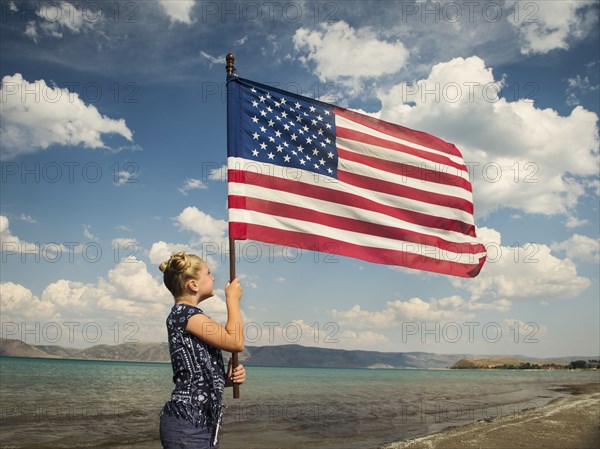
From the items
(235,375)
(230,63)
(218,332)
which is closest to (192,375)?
(218,332)

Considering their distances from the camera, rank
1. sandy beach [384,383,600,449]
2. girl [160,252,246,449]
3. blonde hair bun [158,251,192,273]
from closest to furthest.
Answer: girl [160,252,246,449]
blonde hair bun [158,251,192,273]
sandy beach [384,383,600,449]

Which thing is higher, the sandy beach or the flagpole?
the flagpole

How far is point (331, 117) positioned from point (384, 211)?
5.47ft

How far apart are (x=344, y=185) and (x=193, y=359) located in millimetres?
4127

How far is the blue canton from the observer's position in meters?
6.28

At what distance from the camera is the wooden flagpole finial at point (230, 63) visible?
5.81m

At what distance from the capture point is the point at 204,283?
136 inches

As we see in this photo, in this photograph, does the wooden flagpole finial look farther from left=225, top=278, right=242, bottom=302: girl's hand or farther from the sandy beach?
the sandy beach

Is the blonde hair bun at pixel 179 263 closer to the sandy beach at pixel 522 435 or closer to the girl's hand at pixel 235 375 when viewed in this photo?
the girl's hand at pixel 235 375

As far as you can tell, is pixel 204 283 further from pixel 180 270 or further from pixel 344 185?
pixel 344 185

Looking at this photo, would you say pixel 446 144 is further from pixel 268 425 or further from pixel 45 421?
pixel 45 421

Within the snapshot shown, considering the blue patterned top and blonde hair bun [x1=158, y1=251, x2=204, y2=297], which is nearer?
the blue patterned top

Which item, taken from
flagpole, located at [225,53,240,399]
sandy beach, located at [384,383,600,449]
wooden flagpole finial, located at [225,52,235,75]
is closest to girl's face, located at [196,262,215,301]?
flagpole, located at [225,53,240,399]

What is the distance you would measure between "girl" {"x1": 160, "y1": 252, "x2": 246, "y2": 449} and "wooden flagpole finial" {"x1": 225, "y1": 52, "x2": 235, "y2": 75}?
331 cm
